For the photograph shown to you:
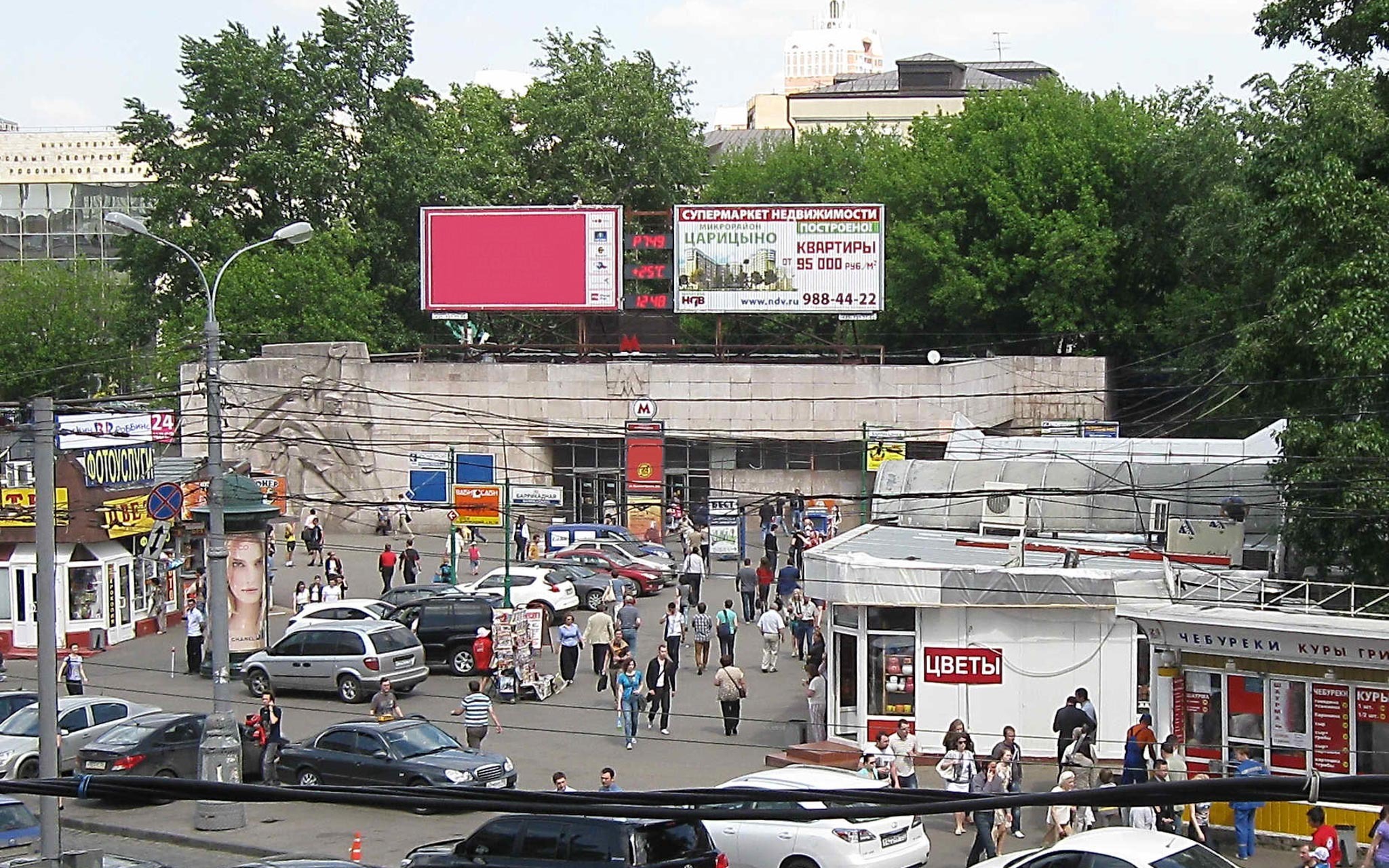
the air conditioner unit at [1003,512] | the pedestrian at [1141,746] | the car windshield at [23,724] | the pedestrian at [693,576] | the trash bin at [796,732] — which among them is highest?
the air conditioner unit at [1003,512]

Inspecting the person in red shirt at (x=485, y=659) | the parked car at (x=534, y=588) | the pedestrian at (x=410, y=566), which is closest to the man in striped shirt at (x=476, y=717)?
the person in red shirt at (x=485, y=659)

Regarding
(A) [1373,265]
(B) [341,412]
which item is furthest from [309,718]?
(B) [341,412]

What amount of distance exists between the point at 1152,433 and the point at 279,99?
34429mm

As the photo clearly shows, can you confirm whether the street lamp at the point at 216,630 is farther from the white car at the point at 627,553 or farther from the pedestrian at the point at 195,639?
the white car at the point at 627,553

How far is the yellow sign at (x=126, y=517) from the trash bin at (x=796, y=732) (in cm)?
1529

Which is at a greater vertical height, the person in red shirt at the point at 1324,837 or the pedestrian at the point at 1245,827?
the person in red shirt at the point at 1324,837

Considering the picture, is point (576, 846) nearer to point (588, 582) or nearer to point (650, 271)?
point (588, 582)

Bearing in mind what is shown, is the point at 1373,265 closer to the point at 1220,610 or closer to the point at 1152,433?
the point at 1220,610

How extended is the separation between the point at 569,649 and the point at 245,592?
23.7 feet

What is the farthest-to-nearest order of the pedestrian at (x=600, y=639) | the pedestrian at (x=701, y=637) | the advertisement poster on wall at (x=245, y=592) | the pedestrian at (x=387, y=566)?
the pedestrian at (x=387, y=566) → the advertisement poster on wall at (x=245, y=592) → the pedestrian at (x=701, y=637) → the pedestrian at (x=600, y=639)

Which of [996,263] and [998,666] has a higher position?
[996,263]

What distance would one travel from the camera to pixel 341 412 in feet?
168

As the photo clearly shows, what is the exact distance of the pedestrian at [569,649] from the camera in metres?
28.8

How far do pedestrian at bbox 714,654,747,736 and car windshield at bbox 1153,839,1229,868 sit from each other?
442 inches
